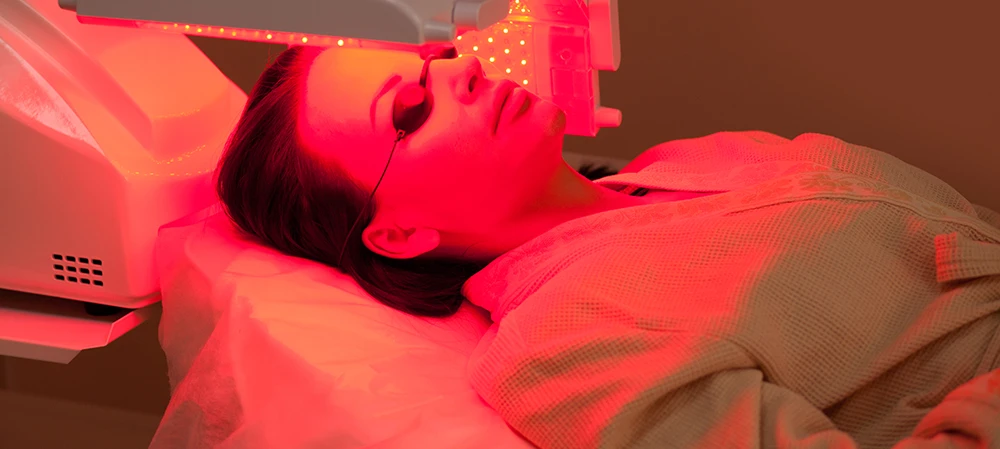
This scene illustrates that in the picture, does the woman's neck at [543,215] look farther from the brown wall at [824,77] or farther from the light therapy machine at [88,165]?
the brown wall at [824,77]

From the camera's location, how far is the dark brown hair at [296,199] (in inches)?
49.9

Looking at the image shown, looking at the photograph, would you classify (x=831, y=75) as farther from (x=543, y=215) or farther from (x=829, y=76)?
(x=543, y=215)

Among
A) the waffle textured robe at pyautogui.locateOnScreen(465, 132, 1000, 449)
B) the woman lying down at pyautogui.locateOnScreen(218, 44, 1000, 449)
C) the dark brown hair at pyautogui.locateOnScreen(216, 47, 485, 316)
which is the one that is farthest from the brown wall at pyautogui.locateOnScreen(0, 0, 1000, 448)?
the waffle textured robe at pyautogui.locateOnScreen(465, 132, 1000, 449)

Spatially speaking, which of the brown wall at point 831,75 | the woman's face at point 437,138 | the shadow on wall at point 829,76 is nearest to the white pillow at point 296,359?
the woman's face at point 437,138

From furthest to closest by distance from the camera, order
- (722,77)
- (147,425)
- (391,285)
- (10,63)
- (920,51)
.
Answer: (147,425), (722,77), (920,51), (391,285), (10,63)

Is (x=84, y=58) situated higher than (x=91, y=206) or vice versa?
(x=84, y=58)

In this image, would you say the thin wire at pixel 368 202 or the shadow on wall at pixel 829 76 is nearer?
the thin wire at pixel 368 202

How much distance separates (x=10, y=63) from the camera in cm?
115

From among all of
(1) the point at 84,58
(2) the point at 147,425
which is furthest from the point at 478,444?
(2) the point at 147,425

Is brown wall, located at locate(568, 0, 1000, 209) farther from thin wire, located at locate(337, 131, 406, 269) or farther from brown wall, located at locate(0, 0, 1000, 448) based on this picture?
thin wire, located at locate(337, 131, 406, 269)

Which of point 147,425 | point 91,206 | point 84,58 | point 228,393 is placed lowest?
point 147,425

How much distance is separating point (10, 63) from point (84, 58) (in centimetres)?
9

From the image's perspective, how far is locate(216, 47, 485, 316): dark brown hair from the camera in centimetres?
127

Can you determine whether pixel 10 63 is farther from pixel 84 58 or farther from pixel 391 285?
pixel 391 285
